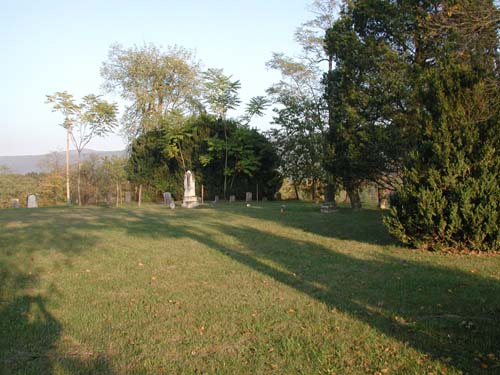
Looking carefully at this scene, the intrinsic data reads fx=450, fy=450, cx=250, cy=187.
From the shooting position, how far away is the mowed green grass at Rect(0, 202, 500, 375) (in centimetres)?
434

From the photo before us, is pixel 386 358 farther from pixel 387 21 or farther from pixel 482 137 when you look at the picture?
pixel 387 21

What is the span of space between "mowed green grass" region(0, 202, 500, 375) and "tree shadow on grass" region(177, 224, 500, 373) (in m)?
0.02

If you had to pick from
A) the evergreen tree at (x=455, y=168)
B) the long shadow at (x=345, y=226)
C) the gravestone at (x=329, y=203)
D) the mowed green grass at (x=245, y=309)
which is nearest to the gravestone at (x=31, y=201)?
the long shadow at (x=345, y=226)

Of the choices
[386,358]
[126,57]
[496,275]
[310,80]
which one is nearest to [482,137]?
[496,275]

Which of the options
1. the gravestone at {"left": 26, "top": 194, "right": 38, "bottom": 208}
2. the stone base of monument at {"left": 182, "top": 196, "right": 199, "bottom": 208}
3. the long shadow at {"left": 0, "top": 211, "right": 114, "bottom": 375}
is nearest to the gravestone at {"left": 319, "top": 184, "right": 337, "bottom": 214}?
the stone base of monument at {"left": 182, "top": 196, "right": 199, "bottom": 208}

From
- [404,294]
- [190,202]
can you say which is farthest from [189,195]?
[404,294]

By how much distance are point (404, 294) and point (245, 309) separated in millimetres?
2426

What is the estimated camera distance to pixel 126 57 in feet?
124

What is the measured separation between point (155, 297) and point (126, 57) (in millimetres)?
34672

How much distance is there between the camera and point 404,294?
6645mm

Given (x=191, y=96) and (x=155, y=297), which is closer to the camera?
(x=155, y=297)

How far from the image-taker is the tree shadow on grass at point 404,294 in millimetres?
4738

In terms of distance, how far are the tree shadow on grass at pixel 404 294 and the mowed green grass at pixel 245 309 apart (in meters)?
0.02

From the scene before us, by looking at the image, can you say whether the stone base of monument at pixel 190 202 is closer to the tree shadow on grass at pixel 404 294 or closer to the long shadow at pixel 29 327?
the long shadow at pixel 29 327
